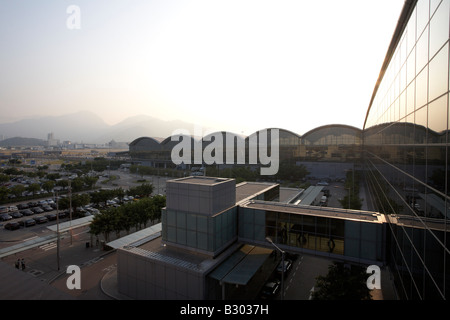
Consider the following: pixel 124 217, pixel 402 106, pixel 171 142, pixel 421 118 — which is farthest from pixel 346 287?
pixel 171 142

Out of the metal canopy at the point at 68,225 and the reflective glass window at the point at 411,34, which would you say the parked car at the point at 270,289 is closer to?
the reflective glass window at the point at 411,34

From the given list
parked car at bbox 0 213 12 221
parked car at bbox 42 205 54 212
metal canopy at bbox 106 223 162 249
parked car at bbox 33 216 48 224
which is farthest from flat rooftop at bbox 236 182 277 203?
parked car at bbox 0 213 12 221

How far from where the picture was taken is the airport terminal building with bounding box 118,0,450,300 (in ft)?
20.1

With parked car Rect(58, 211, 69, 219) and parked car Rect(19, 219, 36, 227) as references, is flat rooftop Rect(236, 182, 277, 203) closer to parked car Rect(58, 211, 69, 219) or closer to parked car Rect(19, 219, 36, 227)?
parked car Rect(58, 211, 69, 219)

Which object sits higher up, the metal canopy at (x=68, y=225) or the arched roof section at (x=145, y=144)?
the arched roof section at (x=145, y=144)

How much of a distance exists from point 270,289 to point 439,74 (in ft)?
43.5

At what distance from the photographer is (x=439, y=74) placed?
5.99 meters

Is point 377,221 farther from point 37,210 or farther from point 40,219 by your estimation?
point 37,210

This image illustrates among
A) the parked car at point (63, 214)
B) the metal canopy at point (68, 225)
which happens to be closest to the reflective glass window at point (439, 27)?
the metal canopy at point (68, 225)

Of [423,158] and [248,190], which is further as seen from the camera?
[248,190]

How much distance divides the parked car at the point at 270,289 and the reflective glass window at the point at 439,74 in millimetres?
12523

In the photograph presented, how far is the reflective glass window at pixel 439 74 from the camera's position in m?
5.59

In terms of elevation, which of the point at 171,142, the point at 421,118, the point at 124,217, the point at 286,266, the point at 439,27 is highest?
the point at 171,142

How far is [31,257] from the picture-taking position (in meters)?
19.6
